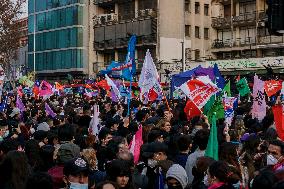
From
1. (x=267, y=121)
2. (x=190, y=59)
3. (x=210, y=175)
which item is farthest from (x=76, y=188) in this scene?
(x=190, y=59)

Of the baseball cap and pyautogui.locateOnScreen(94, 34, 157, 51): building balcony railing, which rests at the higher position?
pyautogui.locateOnScreen(94, 34, 157, 51): building balcony railing

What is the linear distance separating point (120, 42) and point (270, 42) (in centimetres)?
1483

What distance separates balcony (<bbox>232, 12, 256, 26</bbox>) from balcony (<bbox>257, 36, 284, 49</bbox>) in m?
1.66

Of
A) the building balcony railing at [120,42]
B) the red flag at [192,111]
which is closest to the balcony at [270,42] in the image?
the building balcony railing at [120,42]

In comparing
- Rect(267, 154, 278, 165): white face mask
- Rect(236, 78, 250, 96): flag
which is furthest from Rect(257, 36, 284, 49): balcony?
Rect(267, 154, 278, 165): white face mask

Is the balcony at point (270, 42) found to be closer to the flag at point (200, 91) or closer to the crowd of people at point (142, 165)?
the flag at point (200, 91)

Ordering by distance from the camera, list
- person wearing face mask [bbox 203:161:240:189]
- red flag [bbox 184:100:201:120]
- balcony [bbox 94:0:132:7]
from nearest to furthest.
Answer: person wearing face mask [bbox 203:161:240:189], red flag [bbox 184:100:201:120], balcony [bbox 94:0:132:7]

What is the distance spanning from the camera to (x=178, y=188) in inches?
232

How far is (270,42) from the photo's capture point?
142ft

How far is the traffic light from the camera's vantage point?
6754mm

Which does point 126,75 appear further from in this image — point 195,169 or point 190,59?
point 190,59

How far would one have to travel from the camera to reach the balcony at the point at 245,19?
45178 mm

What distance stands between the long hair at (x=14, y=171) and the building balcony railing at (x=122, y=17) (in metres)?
43.6

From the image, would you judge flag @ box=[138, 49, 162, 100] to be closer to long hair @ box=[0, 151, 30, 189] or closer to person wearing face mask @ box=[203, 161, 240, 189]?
long hair @ box=[0, 151, 30, 189]
